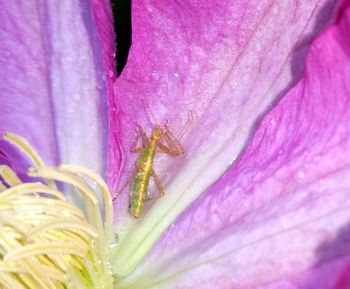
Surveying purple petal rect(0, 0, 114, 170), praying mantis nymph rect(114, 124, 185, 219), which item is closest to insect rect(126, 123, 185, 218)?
praying mantis nymph rect(114, 124, 185, 219)

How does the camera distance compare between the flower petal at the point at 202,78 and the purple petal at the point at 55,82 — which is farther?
the purple petal at the point at 55,82

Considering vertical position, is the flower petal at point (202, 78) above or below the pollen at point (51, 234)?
above

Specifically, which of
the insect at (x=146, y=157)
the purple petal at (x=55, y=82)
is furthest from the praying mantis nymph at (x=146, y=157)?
the purple petal at (x=55, y=82)

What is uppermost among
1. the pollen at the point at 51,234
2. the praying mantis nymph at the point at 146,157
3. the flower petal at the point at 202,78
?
the flower petal at the point at 202,78

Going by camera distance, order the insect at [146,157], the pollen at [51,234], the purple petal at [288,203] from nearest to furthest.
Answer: the purple petal at [288,203], the pollen at [51,234], the insect at [146,157]

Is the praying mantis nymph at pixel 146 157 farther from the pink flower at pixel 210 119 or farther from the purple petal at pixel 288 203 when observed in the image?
the purple petal at pixel 288 203

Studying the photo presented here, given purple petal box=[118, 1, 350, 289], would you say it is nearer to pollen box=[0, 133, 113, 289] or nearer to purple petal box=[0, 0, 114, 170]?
pollen box=[0, 133, 113, 289]
